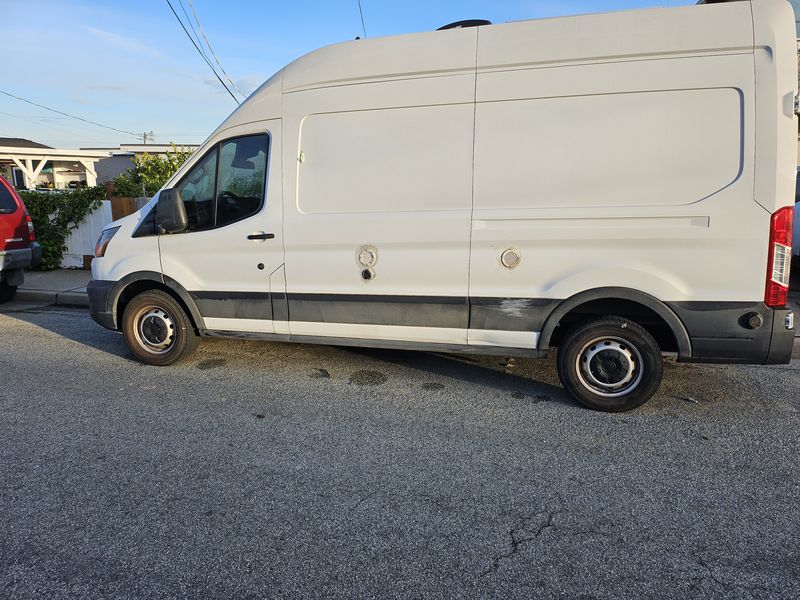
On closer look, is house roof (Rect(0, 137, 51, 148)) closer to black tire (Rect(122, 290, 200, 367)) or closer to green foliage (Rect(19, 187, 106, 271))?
green foliage (Rect(19, 187, 106, 271))

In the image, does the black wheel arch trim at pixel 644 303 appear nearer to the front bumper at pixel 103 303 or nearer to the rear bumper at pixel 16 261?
the front bumper at pixel 103 303

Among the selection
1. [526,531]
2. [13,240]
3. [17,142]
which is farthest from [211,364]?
[17,142]

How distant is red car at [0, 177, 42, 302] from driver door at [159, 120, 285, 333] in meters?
→ 4.38

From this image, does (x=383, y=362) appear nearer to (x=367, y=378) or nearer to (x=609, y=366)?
(x=367, y=378)

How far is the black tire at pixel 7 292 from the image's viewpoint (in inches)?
323

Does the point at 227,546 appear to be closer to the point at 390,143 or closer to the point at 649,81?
the point at 390,143

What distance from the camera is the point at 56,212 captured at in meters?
9.98

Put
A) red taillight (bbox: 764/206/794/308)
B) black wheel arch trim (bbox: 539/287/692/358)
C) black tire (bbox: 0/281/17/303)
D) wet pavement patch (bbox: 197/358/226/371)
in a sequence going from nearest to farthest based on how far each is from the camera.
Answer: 1. red taillight (bbox: 764/206/794/308)
2. black wheel arch trim (bbox: 539/287/692/358)
3. wet pavement patch (bbox: 197/358/226/371)
4. black tire (bbox: 0/281/17/303)

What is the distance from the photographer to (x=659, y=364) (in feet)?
12.8

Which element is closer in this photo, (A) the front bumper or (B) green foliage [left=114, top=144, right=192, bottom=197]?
(A) the front bumper

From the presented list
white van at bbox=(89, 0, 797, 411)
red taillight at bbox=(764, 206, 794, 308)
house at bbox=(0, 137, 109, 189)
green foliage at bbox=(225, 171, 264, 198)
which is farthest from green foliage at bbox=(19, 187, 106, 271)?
house at bbox=(0, 137, 109, 189)

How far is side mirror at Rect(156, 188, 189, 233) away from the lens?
15.3 feet

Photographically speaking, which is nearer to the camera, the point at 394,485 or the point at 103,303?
the point at 394,485

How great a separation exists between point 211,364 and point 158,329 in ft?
1.90
